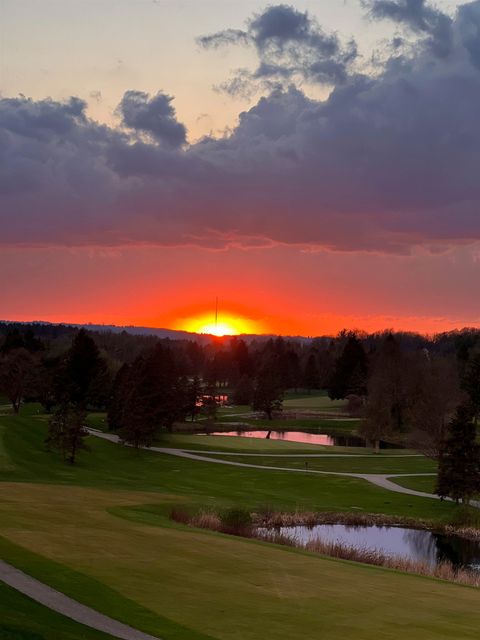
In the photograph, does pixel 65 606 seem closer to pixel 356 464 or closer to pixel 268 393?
pixel 356 464

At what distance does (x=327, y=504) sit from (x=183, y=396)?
2281 inches

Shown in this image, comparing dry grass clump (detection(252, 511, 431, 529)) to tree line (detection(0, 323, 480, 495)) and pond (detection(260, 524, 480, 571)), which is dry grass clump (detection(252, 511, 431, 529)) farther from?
tree line (detection(0, 323, 480, 495))

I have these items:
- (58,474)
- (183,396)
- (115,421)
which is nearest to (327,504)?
(58,474)

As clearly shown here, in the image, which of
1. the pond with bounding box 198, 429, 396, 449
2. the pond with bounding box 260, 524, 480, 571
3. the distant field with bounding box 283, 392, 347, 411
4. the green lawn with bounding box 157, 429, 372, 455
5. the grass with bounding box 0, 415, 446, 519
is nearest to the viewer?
the pond with bounding box 260, 524, 480, 571

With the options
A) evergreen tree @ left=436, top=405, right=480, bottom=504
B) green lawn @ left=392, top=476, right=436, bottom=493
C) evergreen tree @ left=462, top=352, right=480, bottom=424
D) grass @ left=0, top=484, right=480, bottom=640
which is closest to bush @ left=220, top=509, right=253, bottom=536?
grass @ left=0, top=484, right=480, bottom=640

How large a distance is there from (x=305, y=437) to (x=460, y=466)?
202ft

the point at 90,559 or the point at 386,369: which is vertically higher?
the point at 386,369

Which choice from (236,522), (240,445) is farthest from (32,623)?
(240,445)

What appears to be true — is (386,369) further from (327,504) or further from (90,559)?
(90,559)

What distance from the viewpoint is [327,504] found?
56.5m

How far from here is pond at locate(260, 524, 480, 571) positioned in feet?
146

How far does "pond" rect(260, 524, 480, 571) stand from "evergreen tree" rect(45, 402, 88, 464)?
81.2ft

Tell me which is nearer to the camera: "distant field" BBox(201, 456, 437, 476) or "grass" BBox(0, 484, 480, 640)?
"grass" BBox(0, 484, 480, 640)

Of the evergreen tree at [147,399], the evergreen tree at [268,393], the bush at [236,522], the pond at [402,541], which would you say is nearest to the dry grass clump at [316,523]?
the bush at [236,522]
